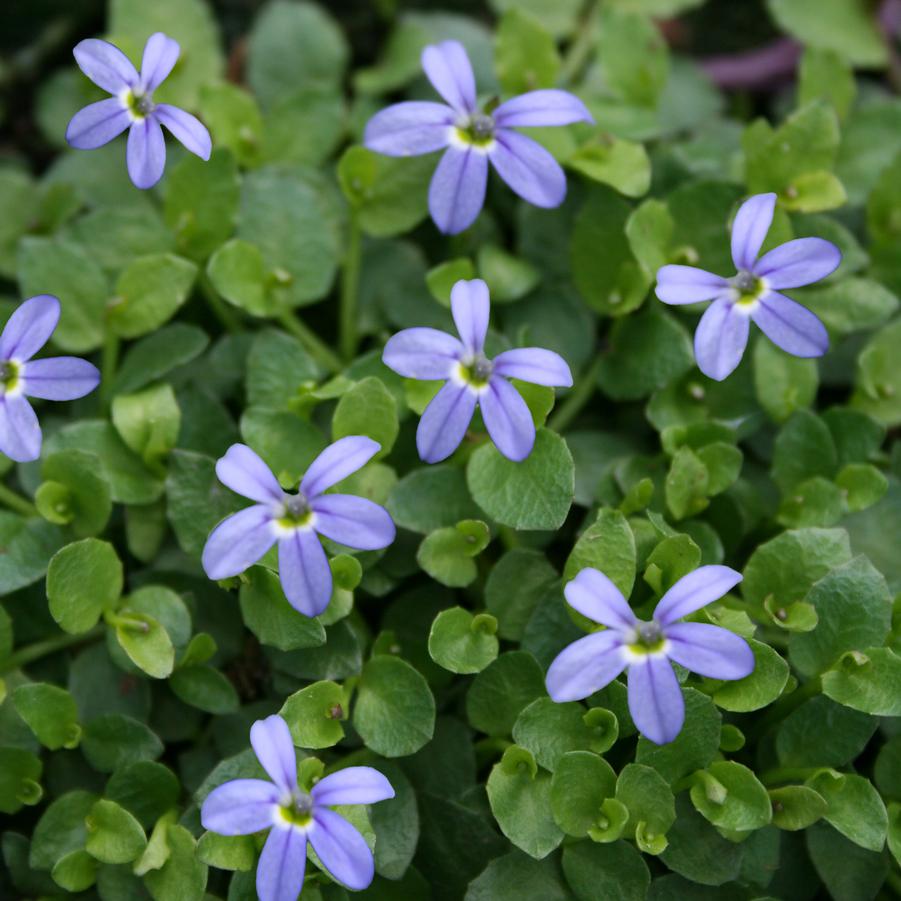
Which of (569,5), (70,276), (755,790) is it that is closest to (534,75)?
(569,5)

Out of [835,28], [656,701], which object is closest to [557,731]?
[656,701]

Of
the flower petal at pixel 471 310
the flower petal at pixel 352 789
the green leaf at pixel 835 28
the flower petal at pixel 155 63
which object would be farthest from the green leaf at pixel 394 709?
the green leaf at pixel 835 28

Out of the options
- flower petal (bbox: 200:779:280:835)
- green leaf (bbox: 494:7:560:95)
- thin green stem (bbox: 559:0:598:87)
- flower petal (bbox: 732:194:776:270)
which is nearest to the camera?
flower petal (bbox: 200:779:280:835)

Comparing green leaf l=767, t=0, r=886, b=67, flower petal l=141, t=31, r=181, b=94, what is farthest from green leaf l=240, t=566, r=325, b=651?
green leaf l=767, t=0, r=886, b=67

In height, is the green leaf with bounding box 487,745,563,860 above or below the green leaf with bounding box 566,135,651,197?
below

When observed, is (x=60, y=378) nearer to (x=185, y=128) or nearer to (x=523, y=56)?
(x=185, y=128)

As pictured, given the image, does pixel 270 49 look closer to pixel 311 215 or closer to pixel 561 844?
pixel 311 215

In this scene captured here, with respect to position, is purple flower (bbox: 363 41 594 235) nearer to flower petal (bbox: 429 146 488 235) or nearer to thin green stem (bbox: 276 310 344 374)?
flower petal (bbox: 429 146 488 235)
